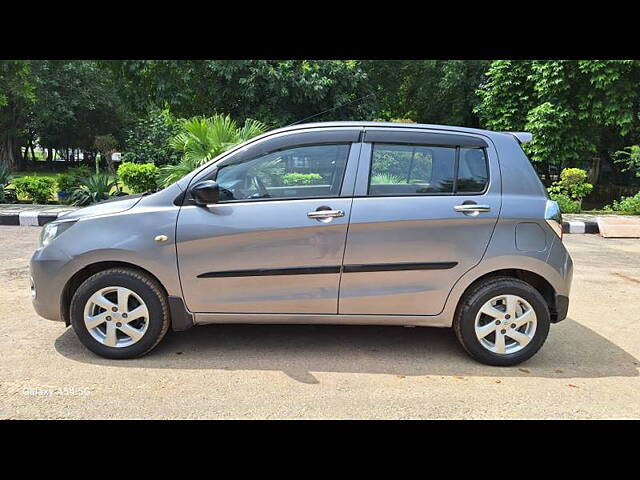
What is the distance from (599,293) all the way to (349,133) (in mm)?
3763

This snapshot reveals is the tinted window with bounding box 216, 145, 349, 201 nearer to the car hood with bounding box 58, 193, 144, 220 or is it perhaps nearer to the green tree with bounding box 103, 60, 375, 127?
the car hood with bounding box 58, 193, 144, 220

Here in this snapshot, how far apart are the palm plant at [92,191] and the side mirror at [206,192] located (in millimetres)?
8854

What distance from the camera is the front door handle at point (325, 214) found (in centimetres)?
341

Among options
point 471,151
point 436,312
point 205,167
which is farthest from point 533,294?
point 205,167

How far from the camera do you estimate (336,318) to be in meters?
3.55

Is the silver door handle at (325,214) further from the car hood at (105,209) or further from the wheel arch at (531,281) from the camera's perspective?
the car hood at (105,209)

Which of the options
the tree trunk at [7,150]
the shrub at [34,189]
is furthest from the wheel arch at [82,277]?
the tree trunk at [7,150]

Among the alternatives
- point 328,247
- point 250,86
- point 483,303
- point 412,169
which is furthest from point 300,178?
point 250,86

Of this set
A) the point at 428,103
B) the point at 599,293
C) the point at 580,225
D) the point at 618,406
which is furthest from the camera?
the point at 428,103

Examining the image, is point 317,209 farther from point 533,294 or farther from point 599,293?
point 599,293

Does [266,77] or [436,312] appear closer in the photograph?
[436,312]

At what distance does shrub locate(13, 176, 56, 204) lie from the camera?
11.7m

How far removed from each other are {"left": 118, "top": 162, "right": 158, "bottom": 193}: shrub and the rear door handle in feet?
27.8

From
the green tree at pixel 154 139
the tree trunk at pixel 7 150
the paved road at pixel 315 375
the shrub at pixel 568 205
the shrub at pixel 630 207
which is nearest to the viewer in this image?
the paved road at pixel 315 375
